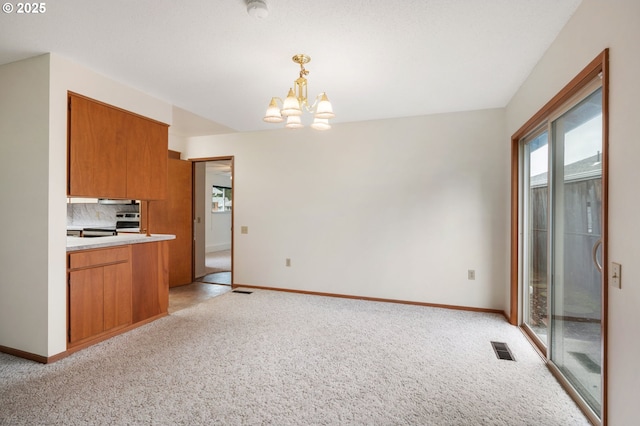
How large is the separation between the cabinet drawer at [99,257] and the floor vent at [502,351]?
3.62 m

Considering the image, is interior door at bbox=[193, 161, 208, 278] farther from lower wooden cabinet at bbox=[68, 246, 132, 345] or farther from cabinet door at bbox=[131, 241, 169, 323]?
lower wooden cabinet at bbox=[68, 246, 132, 345]

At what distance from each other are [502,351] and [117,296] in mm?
3641

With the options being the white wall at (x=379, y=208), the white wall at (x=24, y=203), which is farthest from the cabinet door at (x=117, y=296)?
the white wall at (x=379, y=208)

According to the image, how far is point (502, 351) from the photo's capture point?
2.78 m

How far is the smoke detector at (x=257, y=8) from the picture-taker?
1.87 metres

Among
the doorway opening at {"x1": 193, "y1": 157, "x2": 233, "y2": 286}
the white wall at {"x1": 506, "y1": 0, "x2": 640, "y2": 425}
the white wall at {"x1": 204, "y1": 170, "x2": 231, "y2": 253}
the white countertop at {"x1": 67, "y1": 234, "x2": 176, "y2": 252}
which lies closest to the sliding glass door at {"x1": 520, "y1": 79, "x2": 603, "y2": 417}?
the white wall at {"x1": 506, "y1": 0, "x2": 640, "y2": 425}


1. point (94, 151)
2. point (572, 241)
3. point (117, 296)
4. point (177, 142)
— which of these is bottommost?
point (117, 296)

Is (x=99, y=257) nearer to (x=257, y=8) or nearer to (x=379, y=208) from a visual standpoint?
(x=257, y=8)

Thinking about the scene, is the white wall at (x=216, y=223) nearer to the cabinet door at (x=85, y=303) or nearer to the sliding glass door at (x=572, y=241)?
the cabinet door at (x=85, y=303)

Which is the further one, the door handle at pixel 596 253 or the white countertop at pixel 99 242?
the white countertop at pixel 99 242

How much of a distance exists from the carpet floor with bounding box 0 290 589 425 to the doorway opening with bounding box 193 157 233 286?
2.34 m

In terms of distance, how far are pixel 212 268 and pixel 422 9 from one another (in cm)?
598

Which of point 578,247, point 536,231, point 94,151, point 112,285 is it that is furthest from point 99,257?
point 536,231

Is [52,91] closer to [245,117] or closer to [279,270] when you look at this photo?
[245,117]
